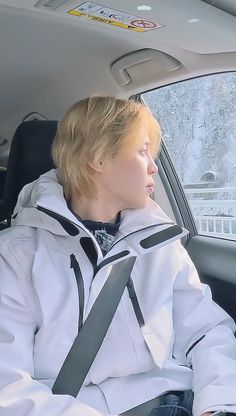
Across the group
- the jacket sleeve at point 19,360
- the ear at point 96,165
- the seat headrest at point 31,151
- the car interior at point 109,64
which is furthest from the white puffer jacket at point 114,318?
the car interior at point 109,64

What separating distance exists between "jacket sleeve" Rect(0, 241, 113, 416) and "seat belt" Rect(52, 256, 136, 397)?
0.09m

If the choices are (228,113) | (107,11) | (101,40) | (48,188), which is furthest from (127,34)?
(48,188)

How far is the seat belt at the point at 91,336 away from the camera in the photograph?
1.36 metres

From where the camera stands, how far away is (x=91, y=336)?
1.40 metres

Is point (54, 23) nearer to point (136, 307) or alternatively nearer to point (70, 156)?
point (70, 156)

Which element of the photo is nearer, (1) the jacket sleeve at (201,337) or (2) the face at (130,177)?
(1) the jacket sleeve at (201,337)

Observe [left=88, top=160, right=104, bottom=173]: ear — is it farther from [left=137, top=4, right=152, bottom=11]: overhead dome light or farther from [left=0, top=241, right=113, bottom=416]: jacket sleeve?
[left=137, top=4, right=152, bottom=11]: overhead dome light

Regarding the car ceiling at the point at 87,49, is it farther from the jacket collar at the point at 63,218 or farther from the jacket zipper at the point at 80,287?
the jacket zipper at the point at 80,287

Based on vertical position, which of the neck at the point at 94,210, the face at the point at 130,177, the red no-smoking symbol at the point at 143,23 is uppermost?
the red no-smoking symbol at the point at 143,23

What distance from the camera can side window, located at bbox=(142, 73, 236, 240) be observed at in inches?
85.8

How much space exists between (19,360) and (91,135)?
613 millimetres

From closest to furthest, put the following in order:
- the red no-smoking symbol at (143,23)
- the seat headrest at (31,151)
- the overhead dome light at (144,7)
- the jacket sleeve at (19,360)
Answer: the jacket sleeve at (19,360), the overhead dome light at (144,7), the red no-smoking symbol at (143,23), the seat headrest at (31,151)

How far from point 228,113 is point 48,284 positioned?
3.70ft

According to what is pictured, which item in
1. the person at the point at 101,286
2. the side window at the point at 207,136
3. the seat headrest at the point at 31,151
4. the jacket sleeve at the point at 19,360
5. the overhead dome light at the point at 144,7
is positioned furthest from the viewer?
the side window at the point at 207,136
